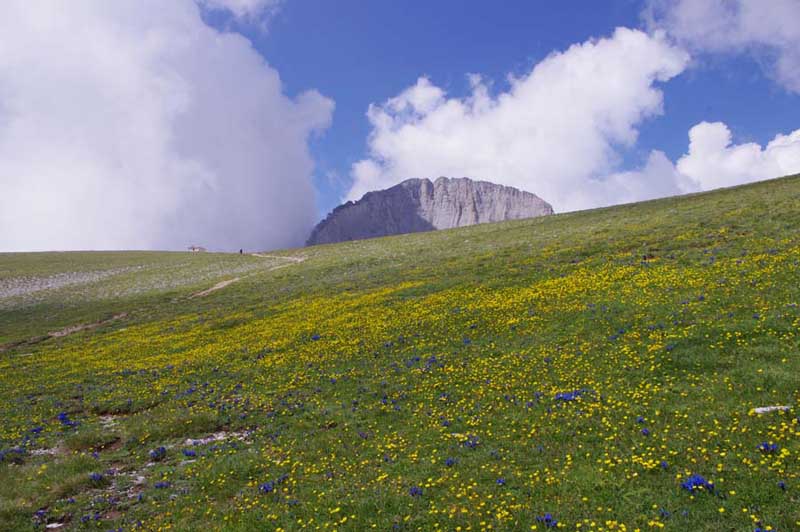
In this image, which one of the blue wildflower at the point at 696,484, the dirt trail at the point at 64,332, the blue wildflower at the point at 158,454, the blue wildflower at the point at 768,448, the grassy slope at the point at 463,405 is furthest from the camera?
the dirt trail at the point at 64,332

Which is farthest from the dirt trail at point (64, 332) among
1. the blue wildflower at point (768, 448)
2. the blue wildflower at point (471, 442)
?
the blue wildflower at point (768, 448)

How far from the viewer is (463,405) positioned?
55.3ft

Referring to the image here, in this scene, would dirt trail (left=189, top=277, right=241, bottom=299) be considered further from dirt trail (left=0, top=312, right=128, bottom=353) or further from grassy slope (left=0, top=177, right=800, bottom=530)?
→ grassy slope (left=0, top=177, right=800, bottom=530)

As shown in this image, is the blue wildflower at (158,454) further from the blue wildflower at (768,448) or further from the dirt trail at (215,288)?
the dirt trail at (215,288)

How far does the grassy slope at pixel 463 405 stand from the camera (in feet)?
35.9

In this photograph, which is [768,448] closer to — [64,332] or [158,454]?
[158,454]

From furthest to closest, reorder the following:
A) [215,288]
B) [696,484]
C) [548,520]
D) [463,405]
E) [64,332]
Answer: [215,288]
[64,332]
[463,405]
[696,484]
[548,520]

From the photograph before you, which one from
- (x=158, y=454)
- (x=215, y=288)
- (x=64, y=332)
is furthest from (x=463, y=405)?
(x=215, y=288)

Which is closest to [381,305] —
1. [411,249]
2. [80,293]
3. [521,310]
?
[521,310]

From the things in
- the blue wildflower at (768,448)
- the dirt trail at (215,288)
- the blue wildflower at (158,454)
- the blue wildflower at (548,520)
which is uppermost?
the dirt trail at (215,288)

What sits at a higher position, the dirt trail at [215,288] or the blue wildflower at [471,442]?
the dirt trail at [215,288]

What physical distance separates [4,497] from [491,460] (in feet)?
48.2

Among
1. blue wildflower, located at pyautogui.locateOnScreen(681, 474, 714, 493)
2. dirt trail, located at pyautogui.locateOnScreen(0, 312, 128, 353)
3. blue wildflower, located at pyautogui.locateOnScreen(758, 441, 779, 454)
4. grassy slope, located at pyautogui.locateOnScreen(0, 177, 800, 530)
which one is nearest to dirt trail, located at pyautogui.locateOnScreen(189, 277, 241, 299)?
dirt trail, located at pyautogui.locateOnScreen(0, 312, 128, 353)

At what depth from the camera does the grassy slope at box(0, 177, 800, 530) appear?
10938 millimetres
